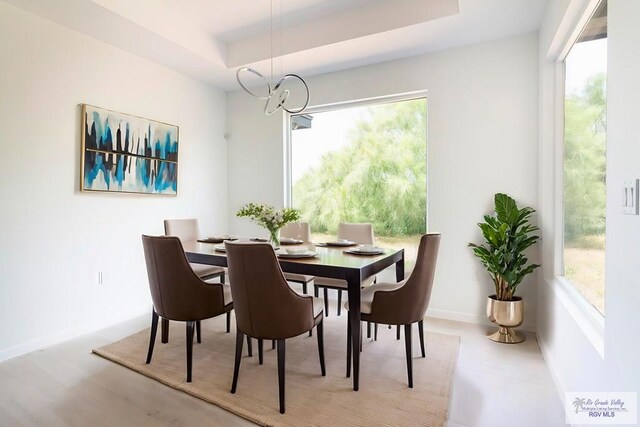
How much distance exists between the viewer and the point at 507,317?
9.13ft

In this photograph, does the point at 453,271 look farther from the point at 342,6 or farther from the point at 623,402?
the point at 342,6

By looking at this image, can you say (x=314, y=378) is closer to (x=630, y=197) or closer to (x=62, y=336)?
(x=630, y=197)

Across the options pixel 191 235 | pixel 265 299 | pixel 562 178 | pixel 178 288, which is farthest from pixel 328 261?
pixel 562 178

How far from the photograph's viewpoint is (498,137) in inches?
125

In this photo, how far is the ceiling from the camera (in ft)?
9.00

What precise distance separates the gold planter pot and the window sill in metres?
0.36

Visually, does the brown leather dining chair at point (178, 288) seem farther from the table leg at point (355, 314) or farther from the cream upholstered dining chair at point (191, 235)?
the table leg at point (355, 314)

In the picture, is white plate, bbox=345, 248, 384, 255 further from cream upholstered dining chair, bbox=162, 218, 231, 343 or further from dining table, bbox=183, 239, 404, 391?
cream upholstered dining chair, bbox=162, 218, 231, 343

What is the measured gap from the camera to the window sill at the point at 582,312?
1.65m

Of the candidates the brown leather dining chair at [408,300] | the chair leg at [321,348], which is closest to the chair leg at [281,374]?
the chair leg at [321,348]

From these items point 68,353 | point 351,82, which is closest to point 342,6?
point 351,82

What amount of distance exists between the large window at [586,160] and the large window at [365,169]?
1376 millimetres

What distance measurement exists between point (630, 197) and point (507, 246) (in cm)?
174

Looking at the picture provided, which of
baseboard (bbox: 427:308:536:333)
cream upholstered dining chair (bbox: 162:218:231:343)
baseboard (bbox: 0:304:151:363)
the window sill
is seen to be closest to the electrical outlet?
the window sill
